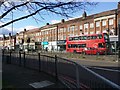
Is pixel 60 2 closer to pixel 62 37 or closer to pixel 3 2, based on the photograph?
pixel 3 2

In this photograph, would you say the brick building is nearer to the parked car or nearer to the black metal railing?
the parked car

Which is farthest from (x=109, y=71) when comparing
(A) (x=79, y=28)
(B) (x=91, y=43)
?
(A) (x=79, y=28)

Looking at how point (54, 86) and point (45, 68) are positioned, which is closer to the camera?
point (54, 86)

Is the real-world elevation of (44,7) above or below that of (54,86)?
above

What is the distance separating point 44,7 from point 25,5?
785 mm

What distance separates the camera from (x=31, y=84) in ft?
35.9

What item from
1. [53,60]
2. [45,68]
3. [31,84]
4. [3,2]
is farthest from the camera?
[45,68]

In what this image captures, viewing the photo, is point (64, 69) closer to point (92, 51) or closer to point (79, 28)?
point (92, 51)

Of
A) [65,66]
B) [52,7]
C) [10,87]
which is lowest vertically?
[10,87]

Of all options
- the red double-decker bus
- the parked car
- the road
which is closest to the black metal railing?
the road

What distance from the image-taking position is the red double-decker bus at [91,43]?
1870 inches

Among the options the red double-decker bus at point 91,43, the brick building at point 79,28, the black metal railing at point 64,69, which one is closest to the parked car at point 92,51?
the red double-decker bus at point 91,43

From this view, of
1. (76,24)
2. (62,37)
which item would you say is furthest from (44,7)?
(62,37)

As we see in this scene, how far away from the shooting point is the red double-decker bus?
156ft
